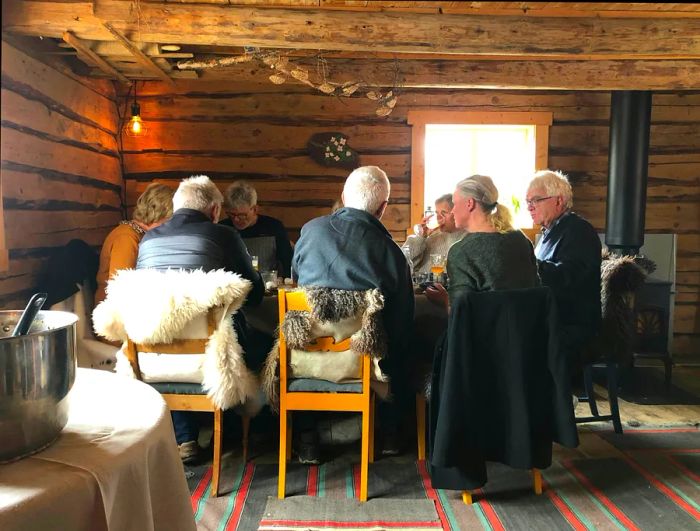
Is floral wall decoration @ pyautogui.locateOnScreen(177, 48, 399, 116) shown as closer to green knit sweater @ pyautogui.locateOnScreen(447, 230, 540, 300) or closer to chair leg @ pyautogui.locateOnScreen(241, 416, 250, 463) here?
green knit sweater @ pyautogui.locateOnScreen(447, 230, 540, 300)

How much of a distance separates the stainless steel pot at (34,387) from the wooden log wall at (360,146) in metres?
4.71

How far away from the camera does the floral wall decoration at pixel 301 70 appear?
162 inches

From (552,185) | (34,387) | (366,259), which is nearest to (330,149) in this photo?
(552,185)

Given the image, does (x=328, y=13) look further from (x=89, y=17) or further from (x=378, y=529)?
(x=378, y=529)

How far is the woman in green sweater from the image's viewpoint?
7.98 feet

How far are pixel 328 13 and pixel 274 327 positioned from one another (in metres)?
2.16

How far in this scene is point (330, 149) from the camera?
17.7 ft

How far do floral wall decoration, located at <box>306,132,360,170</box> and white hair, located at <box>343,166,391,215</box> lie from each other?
2725mm

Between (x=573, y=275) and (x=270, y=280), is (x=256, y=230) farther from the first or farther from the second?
(x=573, y=275)

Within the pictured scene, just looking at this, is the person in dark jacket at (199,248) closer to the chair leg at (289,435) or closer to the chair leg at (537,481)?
the chair leg at (289,435)

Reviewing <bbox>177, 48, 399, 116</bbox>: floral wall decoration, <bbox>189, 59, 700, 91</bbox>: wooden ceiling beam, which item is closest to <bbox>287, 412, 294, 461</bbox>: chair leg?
<bbox>177, 48, 399, 116</bbox>: floral wall decoration

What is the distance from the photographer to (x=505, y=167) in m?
5.80

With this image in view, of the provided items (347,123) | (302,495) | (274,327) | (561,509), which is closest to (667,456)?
(561,509)

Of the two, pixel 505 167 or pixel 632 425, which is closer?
pixel 632 425
